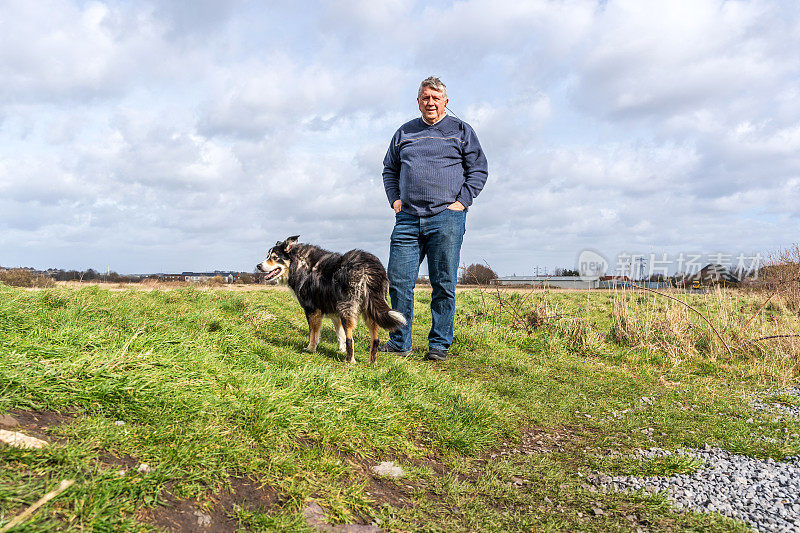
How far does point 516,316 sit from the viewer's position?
10.1 m

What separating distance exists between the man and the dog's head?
5.00 feet

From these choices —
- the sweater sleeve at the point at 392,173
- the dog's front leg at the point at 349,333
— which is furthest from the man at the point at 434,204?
the dog's front leg at the point at 349,333

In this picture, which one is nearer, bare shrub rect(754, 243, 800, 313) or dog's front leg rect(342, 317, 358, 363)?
dog's front leg rect(342, 317, 358, 363)

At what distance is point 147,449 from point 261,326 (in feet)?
15.0

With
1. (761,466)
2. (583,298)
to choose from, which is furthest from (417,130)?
(583,298)

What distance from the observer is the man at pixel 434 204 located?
6.70 meters

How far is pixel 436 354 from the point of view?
692 centimetres

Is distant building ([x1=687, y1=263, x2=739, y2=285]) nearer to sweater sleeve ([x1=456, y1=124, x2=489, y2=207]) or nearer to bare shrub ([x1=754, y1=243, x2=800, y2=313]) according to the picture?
bare shrub ([x1=754, y1=243, x2=800, y2=313])

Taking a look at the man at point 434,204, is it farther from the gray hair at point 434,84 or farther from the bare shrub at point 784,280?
the bare shrub at point 784,280

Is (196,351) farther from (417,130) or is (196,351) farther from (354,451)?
(417,130)

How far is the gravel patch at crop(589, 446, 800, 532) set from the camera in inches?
111

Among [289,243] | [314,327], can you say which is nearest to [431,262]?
[314,327]

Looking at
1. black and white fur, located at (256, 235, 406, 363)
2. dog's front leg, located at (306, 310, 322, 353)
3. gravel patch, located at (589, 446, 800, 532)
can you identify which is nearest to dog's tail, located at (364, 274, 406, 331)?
black and white fur, located at (256, 235, 406, 363)

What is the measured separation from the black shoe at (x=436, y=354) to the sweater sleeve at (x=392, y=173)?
2276 mm
